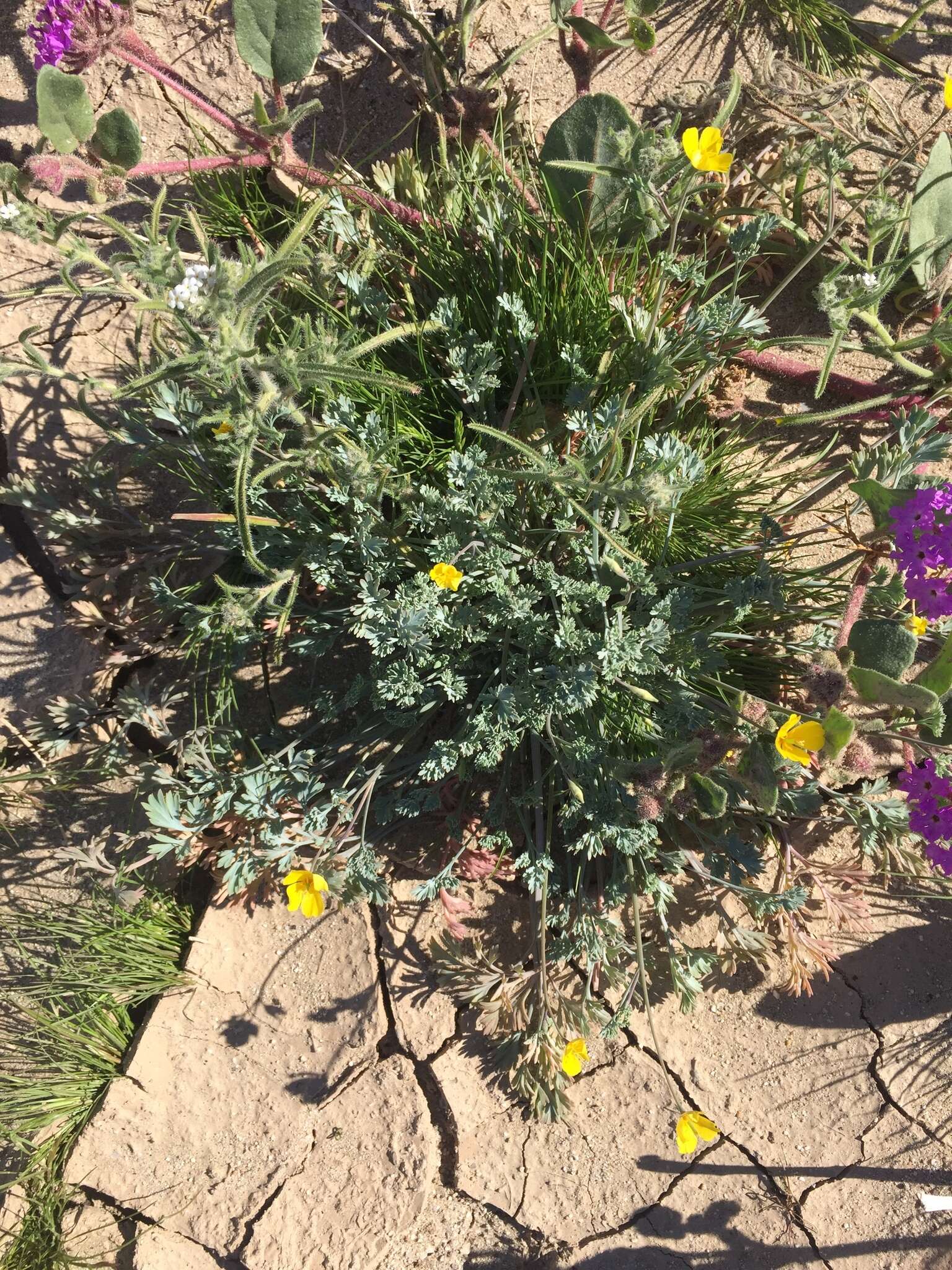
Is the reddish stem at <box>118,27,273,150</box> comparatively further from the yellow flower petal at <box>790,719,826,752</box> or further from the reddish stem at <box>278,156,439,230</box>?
the yellow flower petal at <box>790,719,826,752</box>

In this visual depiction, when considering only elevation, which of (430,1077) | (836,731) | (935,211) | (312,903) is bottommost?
(430,1077)

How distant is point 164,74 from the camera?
265 centimetres

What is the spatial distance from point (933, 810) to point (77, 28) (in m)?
2.97

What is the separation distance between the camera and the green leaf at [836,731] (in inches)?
66.1

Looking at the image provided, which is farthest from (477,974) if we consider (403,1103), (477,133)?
(477,133)

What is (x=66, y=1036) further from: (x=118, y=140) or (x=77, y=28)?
(x=77, y=28)

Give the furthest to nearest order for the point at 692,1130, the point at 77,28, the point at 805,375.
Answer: the point at 805,375
the point at 77,28
the point at 692,1130

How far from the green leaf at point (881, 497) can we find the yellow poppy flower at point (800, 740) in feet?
1.74

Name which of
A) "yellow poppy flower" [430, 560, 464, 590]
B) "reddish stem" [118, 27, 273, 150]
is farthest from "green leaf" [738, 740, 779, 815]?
"reddish stem" [118, 27, 273, 150]

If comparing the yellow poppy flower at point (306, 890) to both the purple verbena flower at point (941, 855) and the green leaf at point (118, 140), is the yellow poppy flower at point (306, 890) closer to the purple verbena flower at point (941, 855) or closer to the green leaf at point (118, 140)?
the purple verbena flower at point (941, 855)

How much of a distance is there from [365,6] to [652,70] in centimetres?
101

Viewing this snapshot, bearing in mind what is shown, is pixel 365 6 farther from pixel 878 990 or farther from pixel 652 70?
pixel 878 990

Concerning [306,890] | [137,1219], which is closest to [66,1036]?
[137,1219]

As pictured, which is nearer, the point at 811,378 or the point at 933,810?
the point at 933,810
